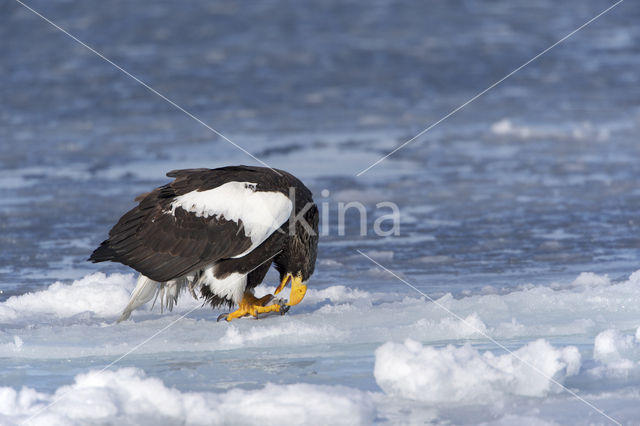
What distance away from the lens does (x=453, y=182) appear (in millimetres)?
8508

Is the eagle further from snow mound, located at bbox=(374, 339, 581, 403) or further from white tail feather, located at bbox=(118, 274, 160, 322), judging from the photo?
snow mound, located at bbox=(374, 339, 581, 403)

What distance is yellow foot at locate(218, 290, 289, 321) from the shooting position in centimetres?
487

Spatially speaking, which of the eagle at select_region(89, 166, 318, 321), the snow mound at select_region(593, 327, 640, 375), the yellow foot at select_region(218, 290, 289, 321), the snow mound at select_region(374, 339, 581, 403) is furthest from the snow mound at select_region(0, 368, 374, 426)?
the yellow foot at select_region(218, 290, 289, 321)

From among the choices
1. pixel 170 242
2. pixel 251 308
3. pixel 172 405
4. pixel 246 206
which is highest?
pixel 246 206

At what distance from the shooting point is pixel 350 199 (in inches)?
308

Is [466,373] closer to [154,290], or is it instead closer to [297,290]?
[297,290]

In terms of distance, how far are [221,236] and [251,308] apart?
1.56 feet

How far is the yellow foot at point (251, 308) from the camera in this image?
4.87 m

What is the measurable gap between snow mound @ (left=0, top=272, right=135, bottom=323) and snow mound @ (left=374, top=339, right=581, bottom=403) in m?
1.87

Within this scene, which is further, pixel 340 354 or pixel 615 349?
pixel 340 354

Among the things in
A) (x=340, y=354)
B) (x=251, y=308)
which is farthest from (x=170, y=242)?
(x=340, y=354)

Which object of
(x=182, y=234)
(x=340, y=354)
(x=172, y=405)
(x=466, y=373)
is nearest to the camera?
Result: (x=172, y=405)

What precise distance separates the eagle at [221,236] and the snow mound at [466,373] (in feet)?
3.48

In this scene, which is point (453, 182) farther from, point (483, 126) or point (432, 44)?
point (432, 44)
